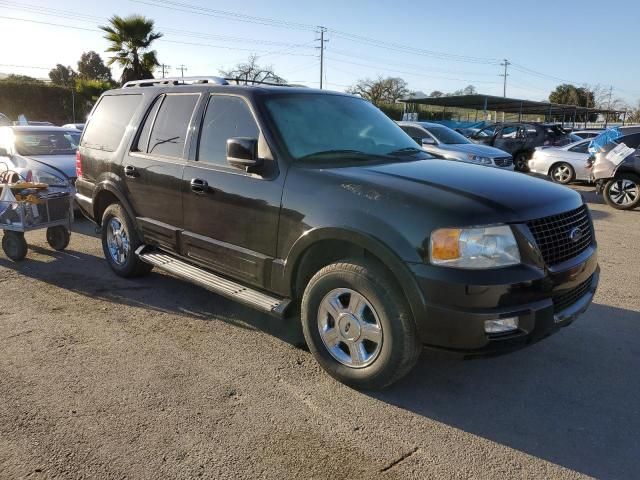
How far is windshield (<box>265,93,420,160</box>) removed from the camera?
3.91 m

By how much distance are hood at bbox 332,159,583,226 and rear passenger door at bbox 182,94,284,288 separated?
624 millimetres

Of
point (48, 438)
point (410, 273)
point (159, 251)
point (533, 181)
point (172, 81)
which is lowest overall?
point (48, 438)

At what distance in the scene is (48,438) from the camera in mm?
2869

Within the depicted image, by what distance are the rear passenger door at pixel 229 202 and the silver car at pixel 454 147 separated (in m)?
7.10

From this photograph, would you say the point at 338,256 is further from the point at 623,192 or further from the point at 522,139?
the point at 522,139

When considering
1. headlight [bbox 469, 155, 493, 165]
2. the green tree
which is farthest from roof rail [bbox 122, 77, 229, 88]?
the green tree

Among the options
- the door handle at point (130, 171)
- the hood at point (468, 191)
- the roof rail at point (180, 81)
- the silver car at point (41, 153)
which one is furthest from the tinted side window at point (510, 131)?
the door handle at point (130, 171)

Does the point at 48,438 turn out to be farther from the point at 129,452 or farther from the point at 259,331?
the point at 259,331

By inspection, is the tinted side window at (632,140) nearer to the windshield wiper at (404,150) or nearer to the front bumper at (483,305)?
the windshield wiper at (404,150)

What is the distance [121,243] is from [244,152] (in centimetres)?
263

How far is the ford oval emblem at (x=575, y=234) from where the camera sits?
331 cm

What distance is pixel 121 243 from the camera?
561 centimetres

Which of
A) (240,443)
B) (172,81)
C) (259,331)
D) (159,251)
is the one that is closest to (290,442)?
(240,443)

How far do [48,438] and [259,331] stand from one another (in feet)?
6.00
